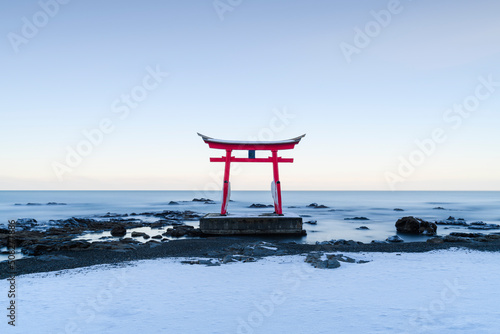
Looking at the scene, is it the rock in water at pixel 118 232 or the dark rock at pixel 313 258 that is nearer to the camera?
the dark rock at pixel 313 258

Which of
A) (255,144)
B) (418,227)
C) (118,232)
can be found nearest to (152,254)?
(255,144)

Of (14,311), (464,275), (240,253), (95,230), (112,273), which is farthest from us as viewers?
(95,230)

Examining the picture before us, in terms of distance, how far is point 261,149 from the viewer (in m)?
19.0

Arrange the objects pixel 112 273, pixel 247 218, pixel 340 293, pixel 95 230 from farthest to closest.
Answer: pixel 95 230, pixel 247 218, pixel 112 273, pixel 340 293

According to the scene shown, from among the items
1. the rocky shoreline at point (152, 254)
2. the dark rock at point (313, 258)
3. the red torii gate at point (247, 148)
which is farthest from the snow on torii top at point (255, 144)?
the dark rock at point (313, 258)

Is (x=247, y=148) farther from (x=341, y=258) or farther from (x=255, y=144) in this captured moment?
(x=341, y=258)

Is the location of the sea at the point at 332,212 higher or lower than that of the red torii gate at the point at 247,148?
lower

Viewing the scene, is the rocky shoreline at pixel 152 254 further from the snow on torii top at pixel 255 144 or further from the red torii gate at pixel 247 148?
the snow on torii top at pixel 255 144

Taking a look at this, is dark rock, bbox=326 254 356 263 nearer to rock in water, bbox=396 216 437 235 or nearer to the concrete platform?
the concrete platform

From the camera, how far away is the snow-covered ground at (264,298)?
15.9ft

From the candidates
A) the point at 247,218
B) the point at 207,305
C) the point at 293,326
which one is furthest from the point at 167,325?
the point at 247,218

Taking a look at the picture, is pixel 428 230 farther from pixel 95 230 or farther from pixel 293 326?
pixel 95 230

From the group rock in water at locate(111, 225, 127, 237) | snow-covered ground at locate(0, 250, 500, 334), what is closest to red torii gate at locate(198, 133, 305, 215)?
rock in water at locate(111, 225, 127, 237)

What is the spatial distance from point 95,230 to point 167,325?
772 inches
